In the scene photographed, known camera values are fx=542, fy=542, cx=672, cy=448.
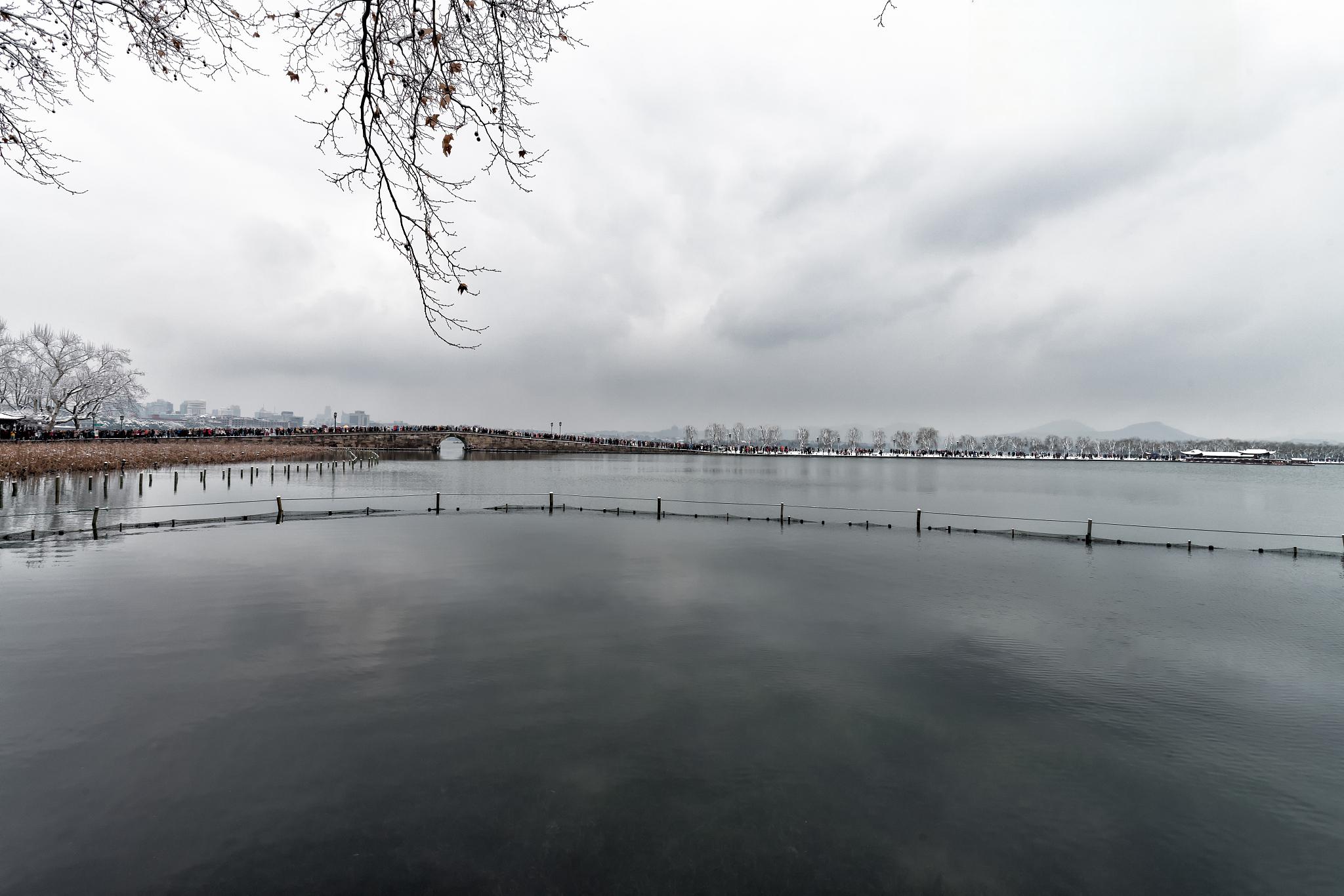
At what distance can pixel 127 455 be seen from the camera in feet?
217

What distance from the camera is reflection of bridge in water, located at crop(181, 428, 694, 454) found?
136500 millimetres

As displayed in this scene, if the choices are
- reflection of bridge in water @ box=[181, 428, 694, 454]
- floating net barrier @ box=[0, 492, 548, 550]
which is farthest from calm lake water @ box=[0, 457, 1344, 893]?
reflection of bridge in water @ box=[181, 428, 694, 454]

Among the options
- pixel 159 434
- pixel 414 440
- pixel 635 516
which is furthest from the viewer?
pixel 414 440

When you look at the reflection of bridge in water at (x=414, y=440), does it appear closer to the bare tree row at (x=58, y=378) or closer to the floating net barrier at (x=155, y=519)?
the bare tree row at (x=58, y=378)

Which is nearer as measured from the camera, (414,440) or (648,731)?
(648,731)

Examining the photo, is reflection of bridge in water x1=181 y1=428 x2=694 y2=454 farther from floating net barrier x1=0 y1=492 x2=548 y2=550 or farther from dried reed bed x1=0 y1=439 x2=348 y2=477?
floating net barrier x1=0 y1=492 x2=548 y2=550

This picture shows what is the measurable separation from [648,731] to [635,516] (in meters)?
31.7

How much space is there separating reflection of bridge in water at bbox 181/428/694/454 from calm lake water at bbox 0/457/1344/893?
13015cm

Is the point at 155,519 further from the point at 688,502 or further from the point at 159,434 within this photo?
the point at 159,434

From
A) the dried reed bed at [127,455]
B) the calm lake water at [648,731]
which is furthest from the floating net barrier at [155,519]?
the dried reed bed at [127,455]

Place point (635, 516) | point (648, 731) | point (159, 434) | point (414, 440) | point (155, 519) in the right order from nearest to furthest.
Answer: point (648, 731), point (155, 519), point (635, 516), point (159, 434), point (414, 440)

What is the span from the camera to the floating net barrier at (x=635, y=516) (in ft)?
95.3

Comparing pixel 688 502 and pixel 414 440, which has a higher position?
pixel 414 440

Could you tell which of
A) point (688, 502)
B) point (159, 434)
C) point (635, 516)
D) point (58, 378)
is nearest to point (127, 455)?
point (58, 378)
